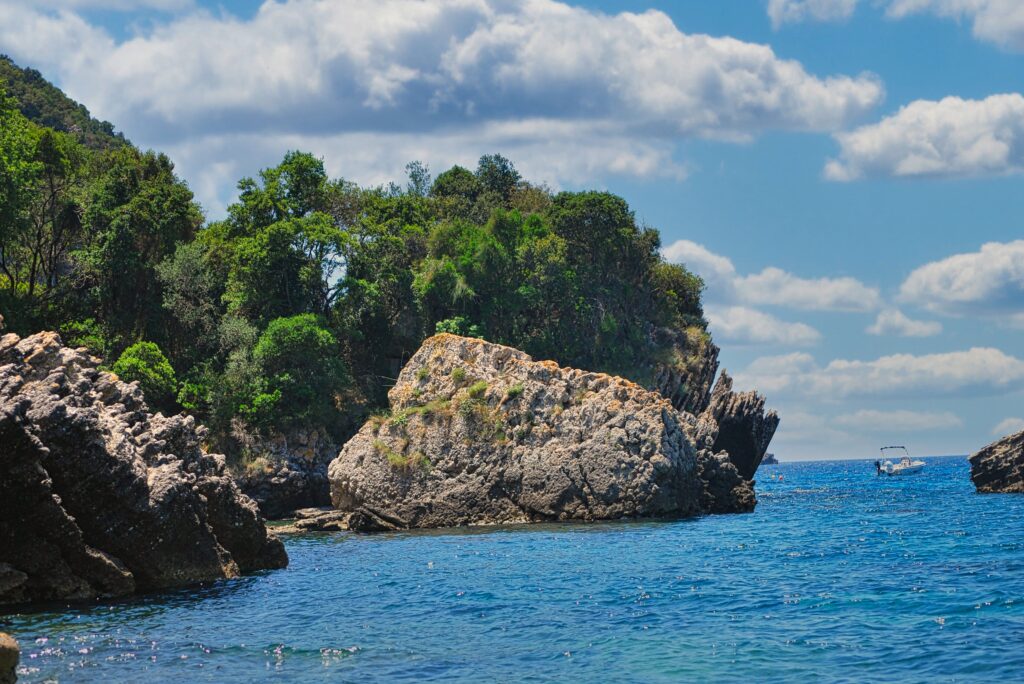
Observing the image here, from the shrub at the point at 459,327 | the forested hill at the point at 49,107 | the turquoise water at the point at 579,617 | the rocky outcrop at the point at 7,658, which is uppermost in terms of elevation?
the forested hill at the point at 49,107

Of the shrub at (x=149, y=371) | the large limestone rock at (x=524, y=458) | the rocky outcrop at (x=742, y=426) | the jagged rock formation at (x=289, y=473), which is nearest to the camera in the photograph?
the large limestone rock at (x=524, y=458)

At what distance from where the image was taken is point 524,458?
1849 inches

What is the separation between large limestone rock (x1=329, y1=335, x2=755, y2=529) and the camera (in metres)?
46.5

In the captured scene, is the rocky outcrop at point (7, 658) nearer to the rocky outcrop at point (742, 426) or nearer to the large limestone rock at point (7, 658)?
the large limestone rock at point (7, 658)

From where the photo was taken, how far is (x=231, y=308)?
63562mm

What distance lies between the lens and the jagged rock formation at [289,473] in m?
55.2

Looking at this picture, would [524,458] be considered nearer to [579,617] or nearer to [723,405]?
[579,617]

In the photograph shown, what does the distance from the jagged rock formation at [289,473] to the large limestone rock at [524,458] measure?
24.1ft

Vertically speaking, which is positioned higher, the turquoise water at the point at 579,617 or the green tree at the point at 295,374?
the green tree at the point at 295,374

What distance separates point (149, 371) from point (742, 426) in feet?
127

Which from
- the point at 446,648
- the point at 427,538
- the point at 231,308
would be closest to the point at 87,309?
the point at 231,308

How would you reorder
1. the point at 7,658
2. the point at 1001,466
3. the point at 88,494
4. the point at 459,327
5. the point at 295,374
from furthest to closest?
the point at 1001,466, the point at 459,327, the point at 295,374, the point at 88,494, the point at 7,658

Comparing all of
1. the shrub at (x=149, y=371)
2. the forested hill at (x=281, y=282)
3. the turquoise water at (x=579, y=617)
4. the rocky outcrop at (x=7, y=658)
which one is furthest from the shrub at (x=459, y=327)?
the rocky outcrop at (x=7, y=658)

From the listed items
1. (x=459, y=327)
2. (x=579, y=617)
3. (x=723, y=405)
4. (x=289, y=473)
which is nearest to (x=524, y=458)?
(x=289, y=473)
